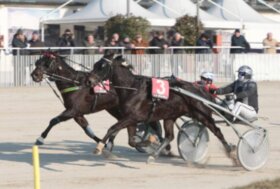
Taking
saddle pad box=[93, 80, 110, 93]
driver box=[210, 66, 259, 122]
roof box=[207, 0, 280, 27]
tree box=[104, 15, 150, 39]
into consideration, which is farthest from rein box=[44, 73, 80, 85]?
roof box=[207, 0, 280, 27]

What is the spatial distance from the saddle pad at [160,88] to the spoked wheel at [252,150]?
1258mm

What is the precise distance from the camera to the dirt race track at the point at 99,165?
11398 millimetres

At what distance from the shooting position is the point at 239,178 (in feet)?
38.7

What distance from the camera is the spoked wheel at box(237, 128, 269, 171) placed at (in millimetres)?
12422

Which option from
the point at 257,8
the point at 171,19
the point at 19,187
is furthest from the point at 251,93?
the point at 257,8

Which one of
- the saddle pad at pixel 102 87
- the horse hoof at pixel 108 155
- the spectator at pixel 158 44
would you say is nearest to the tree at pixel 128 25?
the spectator at pixel 158 44

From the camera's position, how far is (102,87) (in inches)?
519

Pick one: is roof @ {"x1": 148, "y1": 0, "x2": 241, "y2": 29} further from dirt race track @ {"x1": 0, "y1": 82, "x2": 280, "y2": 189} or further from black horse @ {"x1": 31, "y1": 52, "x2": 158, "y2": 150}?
black horse @ {"x1": 31, "y1": 52, "x2": 158, "y2": 150}

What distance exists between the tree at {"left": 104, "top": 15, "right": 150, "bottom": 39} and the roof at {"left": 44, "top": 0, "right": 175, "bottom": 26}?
182 centimetres

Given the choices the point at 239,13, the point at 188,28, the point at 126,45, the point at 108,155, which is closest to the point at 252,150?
the point at 108,155

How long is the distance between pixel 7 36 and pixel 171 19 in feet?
21.8

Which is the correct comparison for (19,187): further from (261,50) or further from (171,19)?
(171,19)

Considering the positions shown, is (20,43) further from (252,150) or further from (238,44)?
(252,150)

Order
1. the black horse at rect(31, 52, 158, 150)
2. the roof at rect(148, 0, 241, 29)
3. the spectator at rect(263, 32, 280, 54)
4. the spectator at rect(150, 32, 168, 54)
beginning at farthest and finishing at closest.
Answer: the roof at rect(148, 0, 241, 29) < the spectator at rect(263, 32, 280, 54) < the spectator at rect(150, 32, 168, 54) < the black horse at rect(31, 52, 158, 150)
